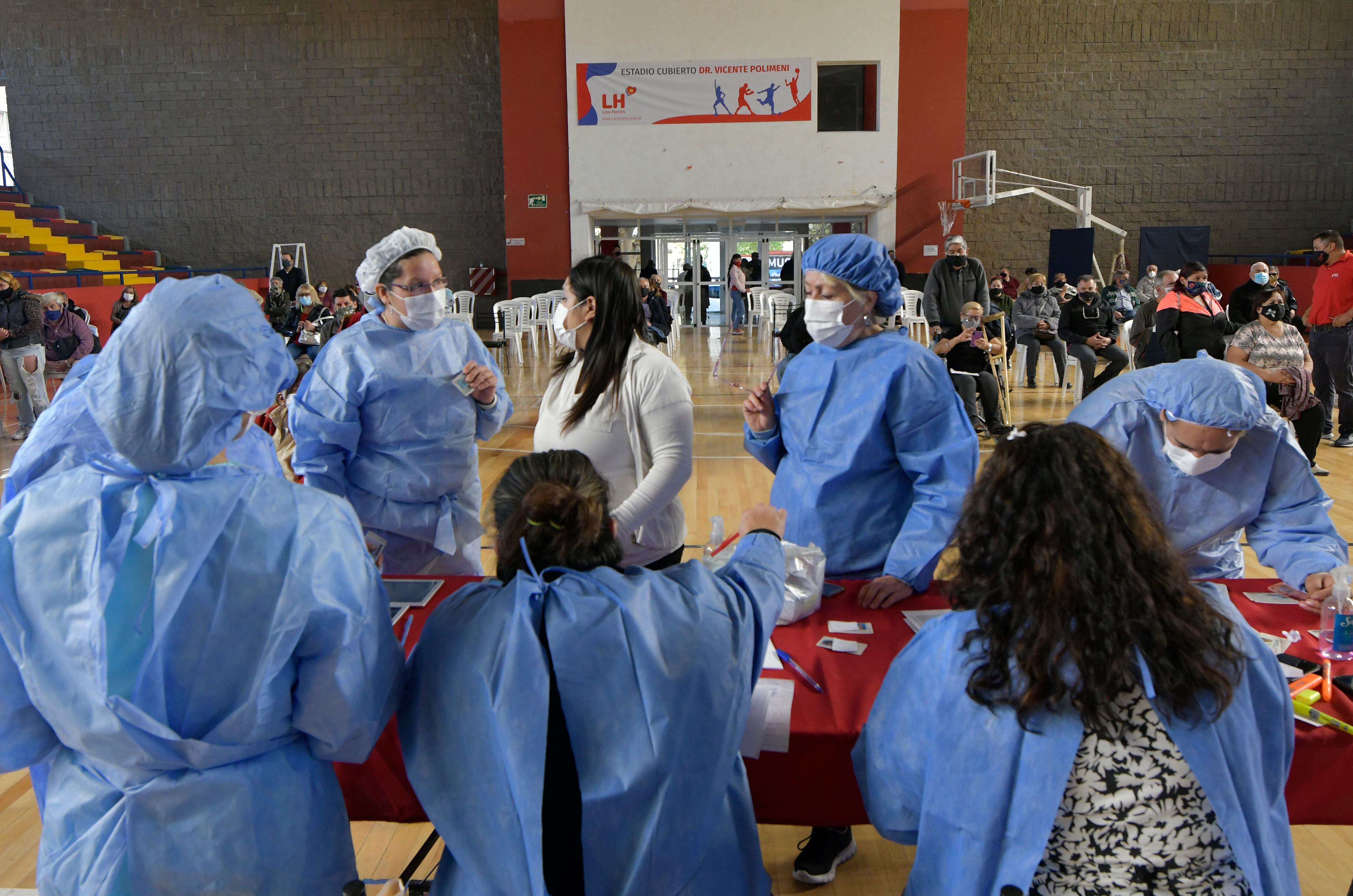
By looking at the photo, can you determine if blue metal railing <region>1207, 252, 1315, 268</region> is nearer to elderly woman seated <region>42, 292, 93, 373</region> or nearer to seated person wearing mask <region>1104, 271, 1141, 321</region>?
seated person wearing mask <region>1104, 271, 1141, 321</region>

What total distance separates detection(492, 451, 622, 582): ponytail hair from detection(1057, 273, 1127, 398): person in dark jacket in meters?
7.44

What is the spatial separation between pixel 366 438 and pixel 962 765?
176 centimetres

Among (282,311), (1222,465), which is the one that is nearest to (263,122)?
(282,311)

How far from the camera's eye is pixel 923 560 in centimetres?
192

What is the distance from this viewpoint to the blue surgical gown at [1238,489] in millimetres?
2027

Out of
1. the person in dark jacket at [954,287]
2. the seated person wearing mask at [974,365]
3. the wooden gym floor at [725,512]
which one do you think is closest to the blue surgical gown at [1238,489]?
the wooden gym floor at [725,512]

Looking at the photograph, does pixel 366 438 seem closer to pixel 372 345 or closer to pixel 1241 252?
pixel 372 345

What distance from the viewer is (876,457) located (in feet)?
6.59

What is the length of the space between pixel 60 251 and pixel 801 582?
16727mm

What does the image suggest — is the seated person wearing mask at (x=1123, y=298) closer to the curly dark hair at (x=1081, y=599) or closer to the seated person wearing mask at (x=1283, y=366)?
the seated person wearing mask at (x=1283, y=366)

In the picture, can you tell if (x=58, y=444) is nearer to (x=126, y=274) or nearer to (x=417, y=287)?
(x=417, y=287)

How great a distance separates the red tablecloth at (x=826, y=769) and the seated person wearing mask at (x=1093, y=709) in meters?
0.30

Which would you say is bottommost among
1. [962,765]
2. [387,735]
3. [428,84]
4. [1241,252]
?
[387,735]

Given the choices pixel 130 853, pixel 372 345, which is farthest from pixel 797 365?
pixel 130 853
